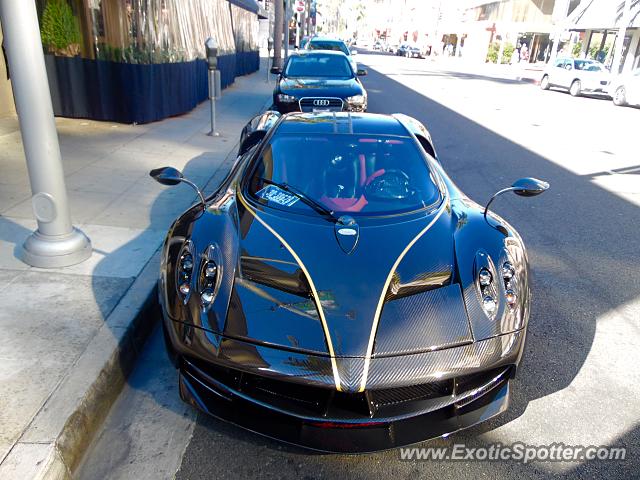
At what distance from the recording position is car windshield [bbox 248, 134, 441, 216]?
308cm

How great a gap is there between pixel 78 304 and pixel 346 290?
2.02 meters

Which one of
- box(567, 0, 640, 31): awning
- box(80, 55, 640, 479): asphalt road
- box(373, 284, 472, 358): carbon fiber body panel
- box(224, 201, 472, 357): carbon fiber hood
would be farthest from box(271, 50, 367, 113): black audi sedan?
box(567, 0, 640, 31): awning

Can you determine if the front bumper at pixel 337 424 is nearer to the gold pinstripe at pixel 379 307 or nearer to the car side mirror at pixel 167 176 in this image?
the gold pinstripe at pixel 379 307

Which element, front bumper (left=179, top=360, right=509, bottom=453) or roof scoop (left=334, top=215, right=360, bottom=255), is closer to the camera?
front bumper (left=179, top=360, right=509, bottom=453)

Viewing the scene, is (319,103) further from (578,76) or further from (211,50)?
(578,76)

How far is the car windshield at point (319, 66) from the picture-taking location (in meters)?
10.1

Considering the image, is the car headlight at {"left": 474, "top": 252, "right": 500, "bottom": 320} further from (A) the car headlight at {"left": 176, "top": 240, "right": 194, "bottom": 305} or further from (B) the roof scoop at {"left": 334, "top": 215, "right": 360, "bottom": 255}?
(A) the car headlight at {"left": 176, "top": 240, "right": 194, "bottom": 305}

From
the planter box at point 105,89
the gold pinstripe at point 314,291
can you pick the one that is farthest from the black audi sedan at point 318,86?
the gold pinstripe at point 314,291

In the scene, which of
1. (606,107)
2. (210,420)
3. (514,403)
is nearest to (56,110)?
(210,420)

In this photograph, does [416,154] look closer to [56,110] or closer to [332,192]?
[332,192]

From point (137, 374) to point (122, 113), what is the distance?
25.5ft

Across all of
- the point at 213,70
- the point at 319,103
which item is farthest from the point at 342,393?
the point at 213,70

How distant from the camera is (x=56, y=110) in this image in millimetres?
9508

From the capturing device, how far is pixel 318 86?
9172mm
